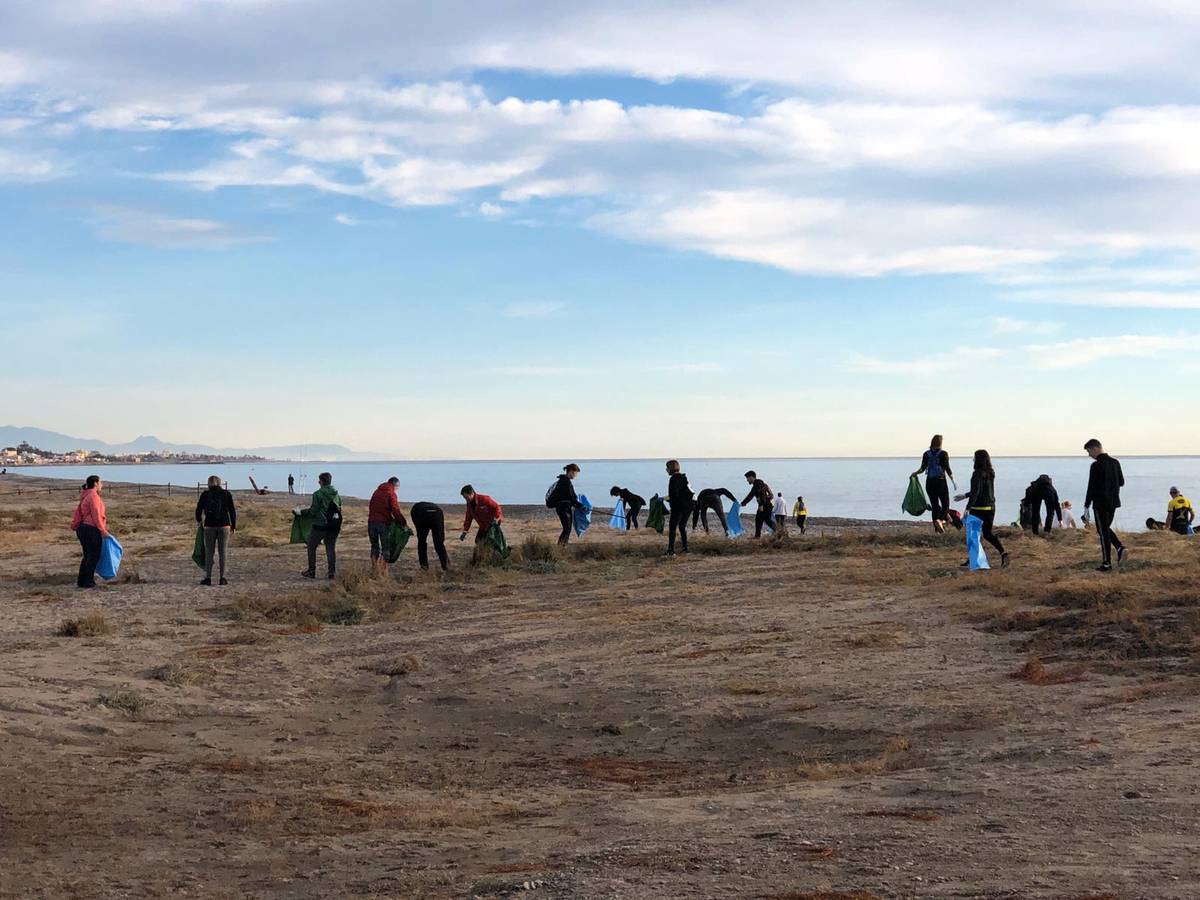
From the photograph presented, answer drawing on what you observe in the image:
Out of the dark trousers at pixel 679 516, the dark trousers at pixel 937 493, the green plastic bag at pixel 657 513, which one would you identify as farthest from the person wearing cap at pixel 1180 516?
the dark trousers at pixel 679 516

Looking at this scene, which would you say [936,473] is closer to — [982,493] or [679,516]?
[982,493]

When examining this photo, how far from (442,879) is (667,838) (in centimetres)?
121

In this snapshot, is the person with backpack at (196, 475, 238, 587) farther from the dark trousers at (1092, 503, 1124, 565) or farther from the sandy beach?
the dark trousers at (1092, 503, 1124, 565)

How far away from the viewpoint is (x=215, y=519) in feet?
64.6

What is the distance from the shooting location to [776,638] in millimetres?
13750

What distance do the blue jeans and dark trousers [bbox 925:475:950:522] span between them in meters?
9.61

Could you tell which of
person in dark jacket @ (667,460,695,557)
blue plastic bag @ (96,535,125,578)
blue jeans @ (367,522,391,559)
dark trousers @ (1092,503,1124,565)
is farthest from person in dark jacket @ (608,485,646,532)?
dark trousers @ (1092,503,1124,565)

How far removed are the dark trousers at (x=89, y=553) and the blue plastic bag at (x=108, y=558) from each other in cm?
23

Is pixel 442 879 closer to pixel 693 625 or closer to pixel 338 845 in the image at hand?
pixel 338 845

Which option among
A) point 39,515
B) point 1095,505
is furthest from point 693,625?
point 39,515

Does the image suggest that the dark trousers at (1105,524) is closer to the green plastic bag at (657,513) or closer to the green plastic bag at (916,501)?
the green plastic bag at (916,501)

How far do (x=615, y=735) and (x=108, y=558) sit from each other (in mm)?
12725

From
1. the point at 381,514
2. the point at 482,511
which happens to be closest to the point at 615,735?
the point at 381,514

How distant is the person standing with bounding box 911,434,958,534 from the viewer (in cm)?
2080
